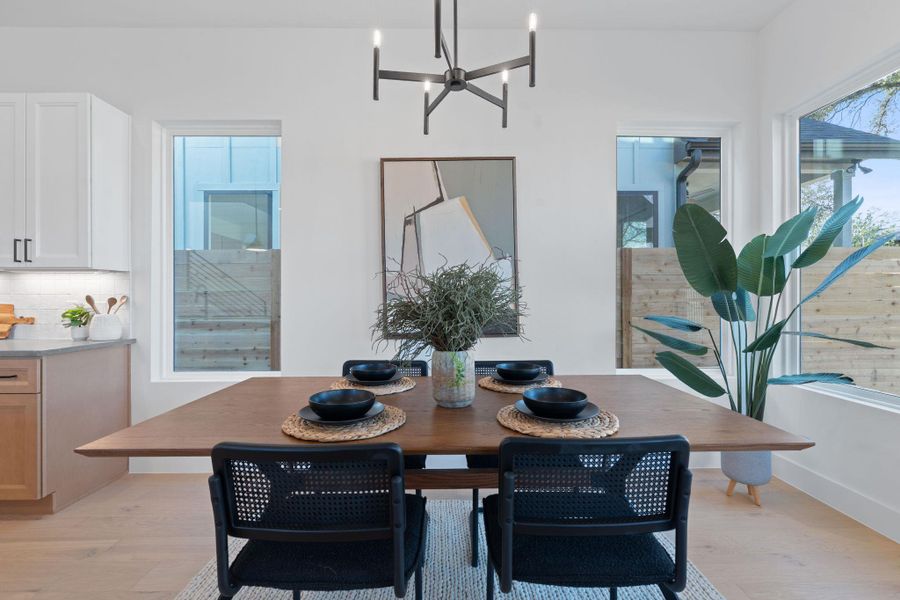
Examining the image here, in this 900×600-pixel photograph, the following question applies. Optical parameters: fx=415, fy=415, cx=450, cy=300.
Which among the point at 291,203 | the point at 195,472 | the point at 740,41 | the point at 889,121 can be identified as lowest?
the point at 195,472

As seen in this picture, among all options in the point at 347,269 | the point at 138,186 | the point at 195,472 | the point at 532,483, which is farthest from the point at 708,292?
the point at 138,186

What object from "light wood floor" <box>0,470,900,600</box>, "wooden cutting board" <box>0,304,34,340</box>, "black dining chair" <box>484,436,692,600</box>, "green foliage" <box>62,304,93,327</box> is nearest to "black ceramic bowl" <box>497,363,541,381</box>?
"black dining chair" <box>484,436,692,600</box>

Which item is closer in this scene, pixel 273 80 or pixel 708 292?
pixel 708 292

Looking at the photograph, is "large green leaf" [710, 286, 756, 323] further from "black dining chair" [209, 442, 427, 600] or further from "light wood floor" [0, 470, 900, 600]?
"black dining chair" [209, 442, 427, 600]

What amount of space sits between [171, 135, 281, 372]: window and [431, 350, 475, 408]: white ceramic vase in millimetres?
1931

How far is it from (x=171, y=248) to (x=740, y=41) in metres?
4.29

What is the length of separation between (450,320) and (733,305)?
70.3 inches

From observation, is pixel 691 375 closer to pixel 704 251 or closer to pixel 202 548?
pixel 704 251

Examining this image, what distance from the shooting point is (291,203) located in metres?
2.84

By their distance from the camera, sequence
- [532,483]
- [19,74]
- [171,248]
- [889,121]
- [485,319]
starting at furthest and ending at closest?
[171,248] < [19,74] < [889,121] < [485,319] < [532,483]

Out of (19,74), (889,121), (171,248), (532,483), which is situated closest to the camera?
(532,483)

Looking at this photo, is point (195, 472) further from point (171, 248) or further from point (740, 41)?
point (740, 41)

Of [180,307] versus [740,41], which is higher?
[740,41]

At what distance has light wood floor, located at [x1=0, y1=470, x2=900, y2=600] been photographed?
1744 millimetres
